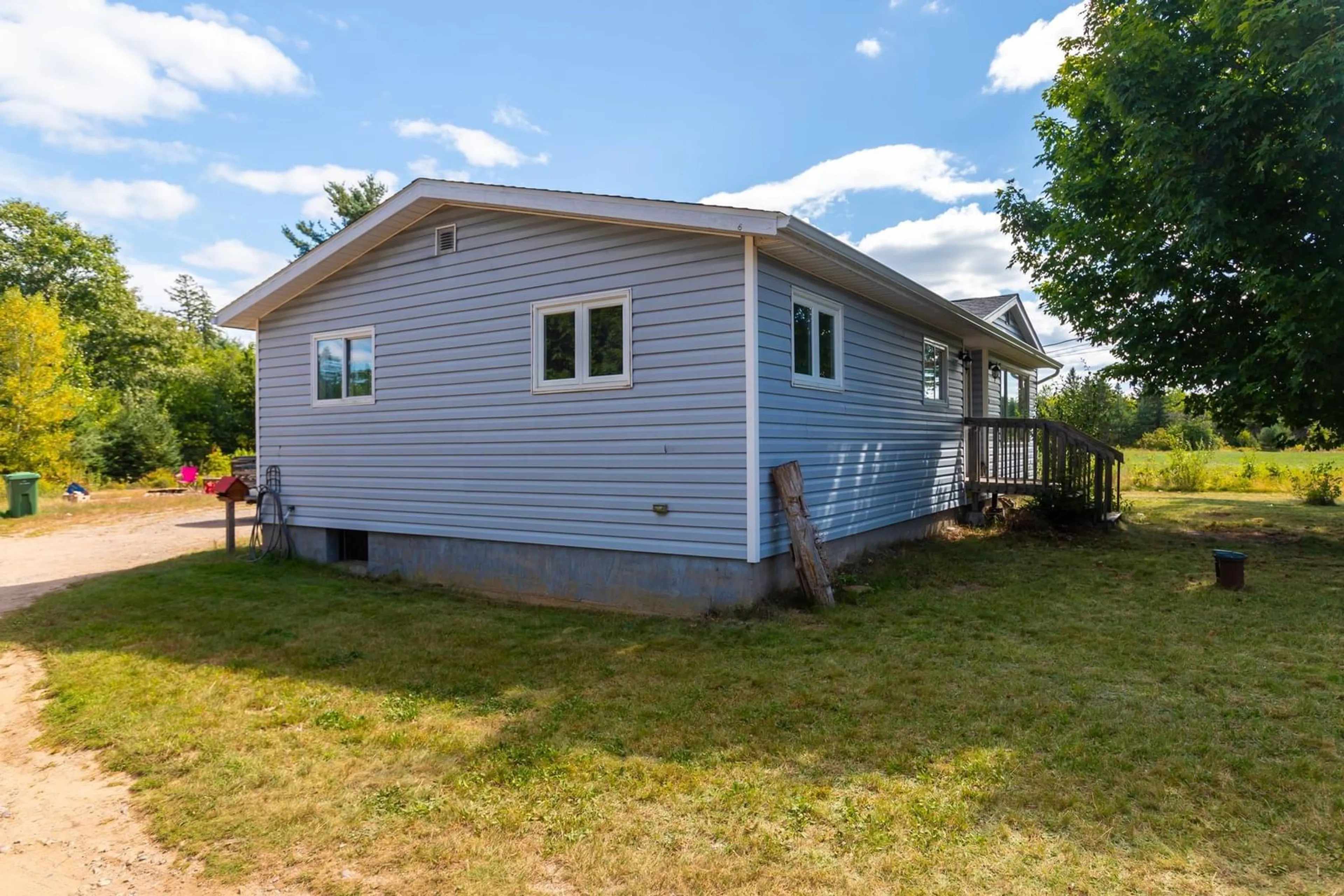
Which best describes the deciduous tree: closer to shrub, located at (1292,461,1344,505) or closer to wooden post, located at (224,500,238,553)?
shrub, located at (1292,461,1344,505)

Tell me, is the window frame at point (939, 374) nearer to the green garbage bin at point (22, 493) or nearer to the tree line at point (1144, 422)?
the tree line at point (1144, 422)

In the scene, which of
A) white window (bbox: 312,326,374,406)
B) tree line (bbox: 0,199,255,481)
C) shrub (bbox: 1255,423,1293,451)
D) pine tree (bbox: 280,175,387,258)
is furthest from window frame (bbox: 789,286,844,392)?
shrub (bbox: 1255,423,1293,451)

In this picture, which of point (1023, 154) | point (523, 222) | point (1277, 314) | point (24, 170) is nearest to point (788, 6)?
point (523, 222)

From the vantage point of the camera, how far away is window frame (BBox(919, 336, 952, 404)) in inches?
414

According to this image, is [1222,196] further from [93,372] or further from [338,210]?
[93,372]

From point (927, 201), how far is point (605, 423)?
1632cm

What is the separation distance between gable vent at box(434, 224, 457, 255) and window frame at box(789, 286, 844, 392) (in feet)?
13.2

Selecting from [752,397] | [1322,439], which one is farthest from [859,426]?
[1322,439]

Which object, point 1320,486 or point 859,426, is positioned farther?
point 1320,486

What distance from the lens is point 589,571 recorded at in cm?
731

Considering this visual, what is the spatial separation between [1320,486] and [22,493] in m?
28.5

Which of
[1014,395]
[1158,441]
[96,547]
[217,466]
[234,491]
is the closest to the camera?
[234,491]

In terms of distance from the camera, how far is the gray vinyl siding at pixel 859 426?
660 cm

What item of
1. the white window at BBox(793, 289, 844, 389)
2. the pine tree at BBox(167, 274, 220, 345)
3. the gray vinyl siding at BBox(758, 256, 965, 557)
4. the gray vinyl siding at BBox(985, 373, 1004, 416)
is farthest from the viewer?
the pine tree at BBox(167, 274, 220, 345)
